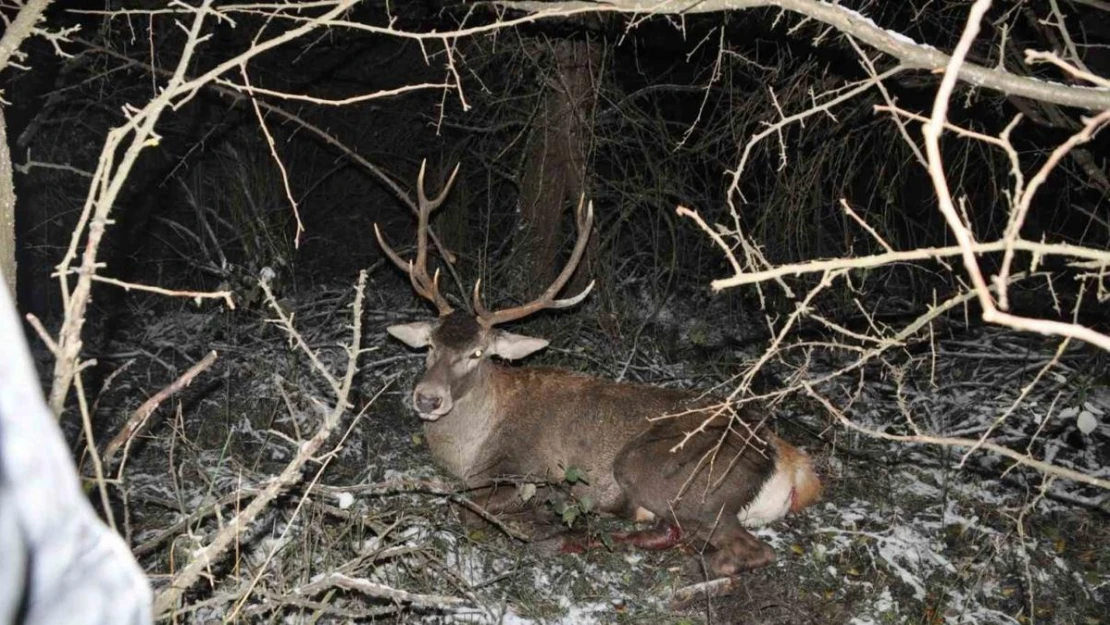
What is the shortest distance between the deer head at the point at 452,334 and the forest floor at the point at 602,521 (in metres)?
0.67

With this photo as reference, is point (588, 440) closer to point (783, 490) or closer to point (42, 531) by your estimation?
point (783, 490)

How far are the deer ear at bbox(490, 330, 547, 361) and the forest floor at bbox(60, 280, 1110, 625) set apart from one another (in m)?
0.96

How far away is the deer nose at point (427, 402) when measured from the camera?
5969 millimetres

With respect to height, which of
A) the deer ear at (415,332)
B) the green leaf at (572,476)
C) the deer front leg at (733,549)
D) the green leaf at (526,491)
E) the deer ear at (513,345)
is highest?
the deer ear at (415,332)

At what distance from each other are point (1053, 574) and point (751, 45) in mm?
4410

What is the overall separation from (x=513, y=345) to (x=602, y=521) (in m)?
1.39

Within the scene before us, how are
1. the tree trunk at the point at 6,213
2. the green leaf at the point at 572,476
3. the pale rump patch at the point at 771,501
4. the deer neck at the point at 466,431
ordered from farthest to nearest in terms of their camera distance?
the deer neck at the point at 466,431, the pale rump patch at the point at 771,501, the green leaf at the point at 572,476, the tree trunk at the point at 6,213

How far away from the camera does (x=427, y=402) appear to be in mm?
5980

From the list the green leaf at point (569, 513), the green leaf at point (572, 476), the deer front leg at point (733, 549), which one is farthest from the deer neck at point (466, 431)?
the deer front leg at point (733, 549)

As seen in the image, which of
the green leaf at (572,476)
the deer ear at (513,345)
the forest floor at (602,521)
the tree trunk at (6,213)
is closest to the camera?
the tree trunk at (6,213)

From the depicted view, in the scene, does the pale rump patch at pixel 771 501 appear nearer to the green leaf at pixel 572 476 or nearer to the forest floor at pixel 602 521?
the forest floor at pixel 602 521

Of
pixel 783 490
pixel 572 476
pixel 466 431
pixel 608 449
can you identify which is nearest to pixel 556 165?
pixel 466 431

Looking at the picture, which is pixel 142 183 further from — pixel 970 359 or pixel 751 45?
pixel 970 359

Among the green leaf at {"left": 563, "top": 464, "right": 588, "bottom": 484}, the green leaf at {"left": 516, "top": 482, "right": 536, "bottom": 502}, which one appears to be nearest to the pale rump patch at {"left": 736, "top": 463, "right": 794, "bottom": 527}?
the green leaf at {"left": 563, "top": 464, "right": 588, "bottom": 484}
